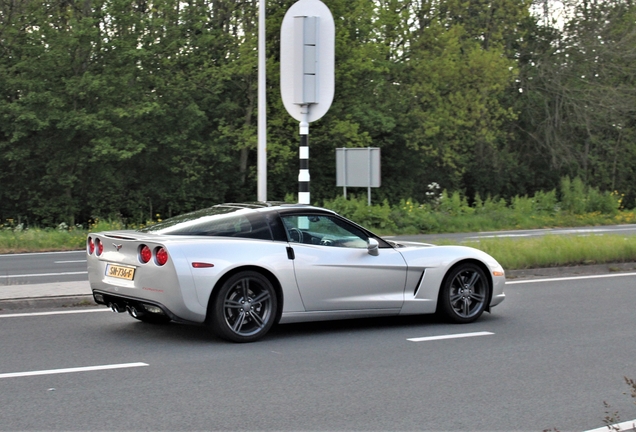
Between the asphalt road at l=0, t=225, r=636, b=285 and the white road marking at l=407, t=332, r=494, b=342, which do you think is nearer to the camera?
the white road marking at l=407, t=332, r=494, b=342

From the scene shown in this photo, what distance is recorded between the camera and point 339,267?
29.2 feet

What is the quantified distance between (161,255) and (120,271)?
0.61m

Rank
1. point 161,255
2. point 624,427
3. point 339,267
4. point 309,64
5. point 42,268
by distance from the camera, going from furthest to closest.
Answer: point 42,268 → point 309,64 → point 339,267 → point 161,255 → point 624,427

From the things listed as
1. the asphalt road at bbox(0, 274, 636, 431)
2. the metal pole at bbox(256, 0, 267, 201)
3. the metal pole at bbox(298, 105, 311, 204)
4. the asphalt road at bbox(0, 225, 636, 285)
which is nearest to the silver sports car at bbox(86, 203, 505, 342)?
the asphalt road at bbox(0, 274, 636, 431)

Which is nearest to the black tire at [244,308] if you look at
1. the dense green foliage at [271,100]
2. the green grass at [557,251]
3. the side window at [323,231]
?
the side window at [323,231]

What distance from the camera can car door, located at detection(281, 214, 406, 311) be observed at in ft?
28.7

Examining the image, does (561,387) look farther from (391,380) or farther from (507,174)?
(507,174)

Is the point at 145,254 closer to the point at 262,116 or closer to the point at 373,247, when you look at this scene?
the point at 373,247

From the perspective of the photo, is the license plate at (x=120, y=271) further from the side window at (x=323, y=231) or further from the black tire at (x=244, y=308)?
the side window at (x=323, y=231)

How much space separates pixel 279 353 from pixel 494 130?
39501 millimetres

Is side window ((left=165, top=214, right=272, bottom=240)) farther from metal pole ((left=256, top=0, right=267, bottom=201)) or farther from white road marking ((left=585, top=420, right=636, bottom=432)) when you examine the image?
metal pole ((left=256, top=0, right=267, bottom=201))

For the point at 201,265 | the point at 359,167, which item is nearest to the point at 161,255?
the point at 201,265

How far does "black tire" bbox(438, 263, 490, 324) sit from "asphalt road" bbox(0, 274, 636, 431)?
20 centimetres

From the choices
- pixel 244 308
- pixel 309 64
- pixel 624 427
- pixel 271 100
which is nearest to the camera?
pixel 624 427
